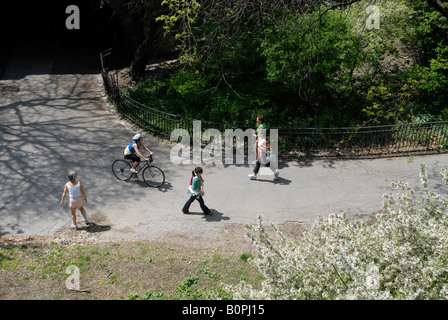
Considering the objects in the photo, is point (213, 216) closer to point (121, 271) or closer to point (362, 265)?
point (121, 271)

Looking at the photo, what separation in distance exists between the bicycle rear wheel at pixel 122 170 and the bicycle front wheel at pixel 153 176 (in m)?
0.46

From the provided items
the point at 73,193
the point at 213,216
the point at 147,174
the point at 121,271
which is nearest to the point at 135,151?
the point at 147,174

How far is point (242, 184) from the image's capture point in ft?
40.1

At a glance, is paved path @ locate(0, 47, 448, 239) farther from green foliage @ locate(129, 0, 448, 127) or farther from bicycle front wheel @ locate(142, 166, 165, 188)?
green foliage @ locate(129, 0, 448, 127)

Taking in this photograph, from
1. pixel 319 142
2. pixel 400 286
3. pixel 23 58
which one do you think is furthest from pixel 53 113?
pixel 400 286

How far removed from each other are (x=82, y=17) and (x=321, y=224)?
2239 centimetres

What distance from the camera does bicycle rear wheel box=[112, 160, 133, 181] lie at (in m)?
12.1

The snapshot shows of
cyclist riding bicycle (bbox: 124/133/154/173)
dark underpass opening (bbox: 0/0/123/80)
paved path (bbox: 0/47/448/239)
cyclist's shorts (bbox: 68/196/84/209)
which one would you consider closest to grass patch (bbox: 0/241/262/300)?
paved path (bbox: 0/47/448/239)

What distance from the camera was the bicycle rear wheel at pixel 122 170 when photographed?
12.1m

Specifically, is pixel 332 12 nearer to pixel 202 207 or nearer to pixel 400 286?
pixel 202 207

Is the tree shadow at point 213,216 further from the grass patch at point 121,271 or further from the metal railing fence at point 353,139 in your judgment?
the metal railing fence at point 353,139

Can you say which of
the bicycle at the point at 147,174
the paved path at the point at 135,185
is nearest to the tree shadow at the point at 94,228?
the paved path at the point at 135,185

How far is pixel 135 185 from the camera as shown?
11977 millimetres

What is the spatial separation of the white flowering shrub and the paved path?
449cm
